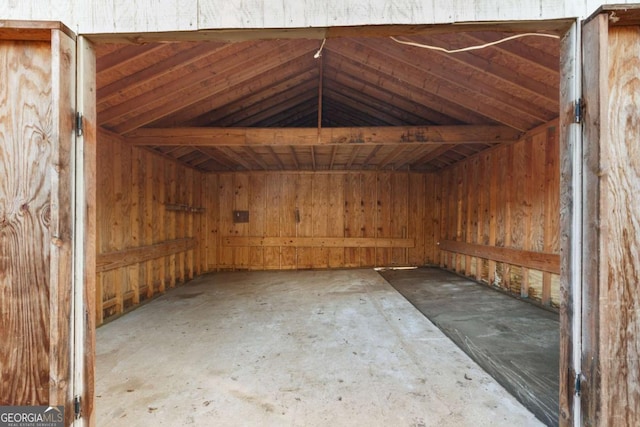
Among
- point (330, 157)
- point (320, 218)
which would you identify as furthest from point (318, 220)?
point (330, 157)

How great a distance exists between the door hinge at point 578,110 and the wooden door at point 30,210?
207cm

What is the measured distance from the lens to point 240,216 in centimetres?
710

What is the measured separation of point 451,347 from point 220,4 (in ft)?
10.3

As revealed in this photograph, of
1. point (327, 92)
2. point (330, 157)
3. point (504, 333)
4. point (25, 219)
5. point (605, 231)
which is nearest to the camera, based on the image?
point (605, 231)

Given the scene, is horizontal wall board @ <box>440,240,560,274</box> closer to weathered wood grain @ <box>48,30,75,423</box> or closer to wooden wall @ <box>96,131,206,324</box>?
weathered wood grain @ <box>48,30,75,423</box>

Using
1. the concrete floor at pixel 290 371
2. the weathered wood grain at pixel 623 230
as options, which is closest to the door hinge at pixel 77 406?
the concrete floor at pixel 290 371

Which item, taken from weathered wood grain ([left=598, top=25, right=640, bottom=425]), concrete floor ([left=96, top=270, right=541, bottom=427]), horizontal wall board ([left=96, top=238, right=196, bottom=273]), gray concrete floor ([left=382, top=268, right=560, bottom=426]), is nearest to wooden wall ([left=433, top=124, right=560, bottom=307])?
gray concrete floor ([left=382, top=268, right=560, bottom=426])

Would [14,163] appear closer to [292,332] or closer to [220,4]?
[220,4]

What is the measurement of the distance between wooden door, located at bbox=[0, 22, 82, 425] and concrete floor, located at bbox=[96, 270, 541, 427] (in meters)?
0.84

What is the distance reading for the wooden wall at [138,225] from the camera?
3.66 m

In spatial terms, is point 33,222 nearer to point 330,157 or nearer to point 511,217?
point 330,157

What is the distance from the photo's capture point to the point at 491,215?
5.23 m

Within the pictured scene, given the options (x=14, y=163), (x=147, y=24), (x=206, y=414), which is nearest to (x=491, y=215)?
(x=206, y=414)

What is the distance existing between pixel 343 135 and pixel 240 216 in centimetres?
386
